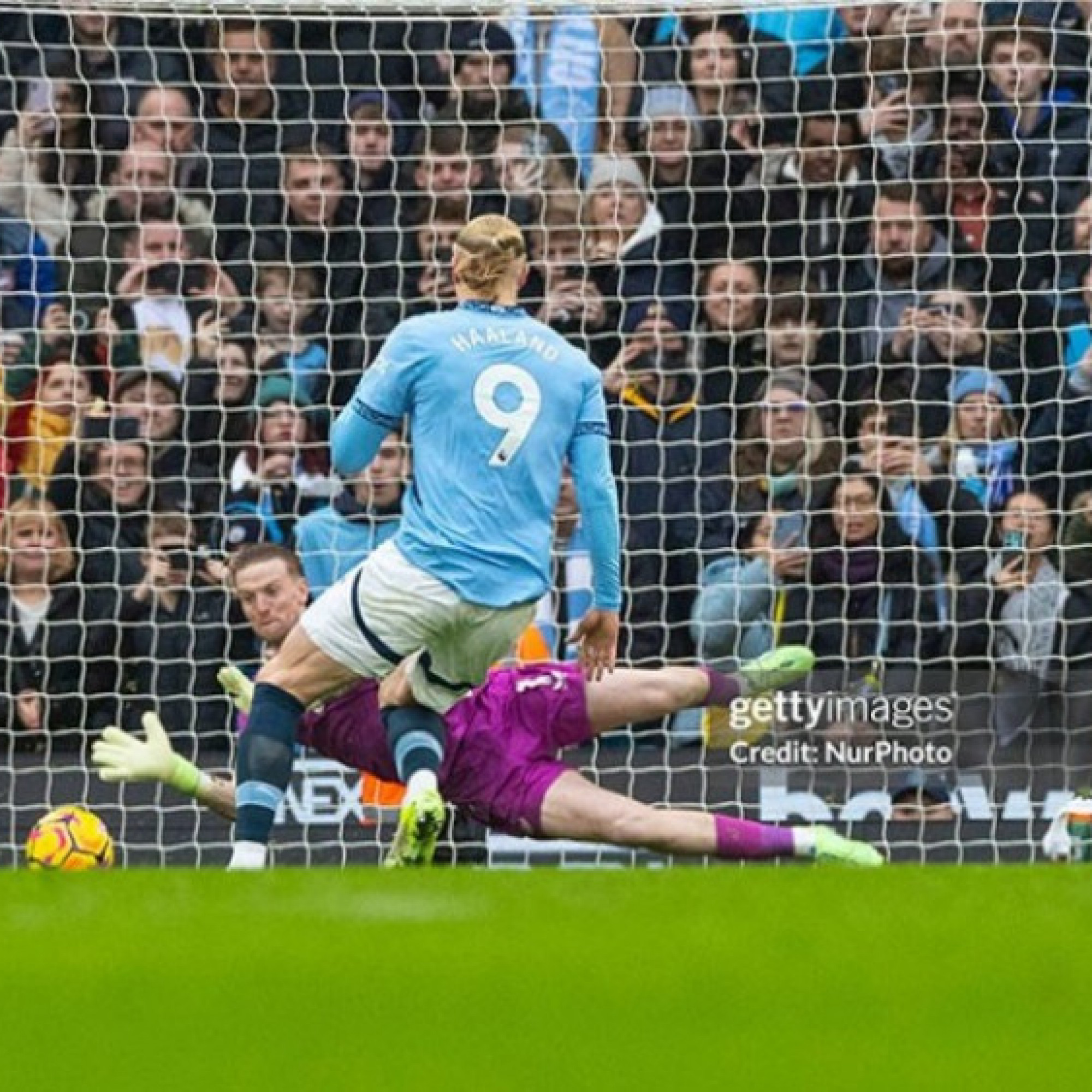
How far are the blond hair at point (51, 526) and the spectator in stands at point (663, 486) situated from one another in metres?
2.02

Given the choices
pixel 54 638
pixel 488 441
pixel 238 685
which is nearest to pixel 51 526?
pixel 54 638

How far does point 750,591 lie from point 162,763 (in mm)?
2807

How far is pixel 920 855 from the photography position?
9.27m

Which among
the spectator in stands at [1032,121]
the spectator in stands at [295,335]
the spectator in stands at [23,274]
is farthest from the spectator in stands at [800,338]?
the spectator in stands at [23,274]

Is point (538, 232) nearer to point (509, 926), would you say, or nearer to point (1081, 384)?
point (1081, 384)

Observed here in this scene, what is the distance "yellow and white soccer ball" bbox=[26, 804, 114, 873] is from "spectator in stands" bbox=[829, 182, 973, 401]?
3512mm

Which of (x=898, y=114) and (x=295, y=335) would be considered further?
(x=898, y=114)

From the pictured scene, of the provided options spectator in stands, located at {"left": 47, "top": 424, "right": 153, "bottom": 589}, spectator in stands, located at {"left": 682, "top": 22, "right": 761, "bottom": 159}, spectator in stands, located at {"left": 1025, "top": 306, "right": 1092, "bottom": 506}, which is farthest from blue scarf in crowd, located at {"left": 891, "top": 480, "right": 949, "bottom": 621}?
spectator in stands, located at {"left": 47, "top": 424, "right": 153, "bottom": 589}

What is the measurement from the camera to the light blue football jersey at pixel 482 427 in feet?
22.7

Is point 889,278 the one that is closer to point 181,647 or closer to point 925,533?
point 925,533

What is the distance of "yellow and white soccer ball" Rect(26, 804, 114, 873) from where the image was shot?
7906 millimetres

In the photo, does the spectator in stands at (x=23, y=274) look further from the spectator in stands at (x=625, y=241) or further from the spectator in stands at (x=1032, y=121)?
the spectator in stands at (x=1032, y=121)

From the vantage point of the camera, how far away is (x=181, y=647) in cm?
983

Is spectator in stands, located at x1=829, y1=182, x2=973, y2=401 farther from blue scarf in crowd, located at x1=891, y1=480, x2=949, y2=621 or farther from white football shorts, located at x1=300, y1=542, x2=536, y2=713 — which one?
white football shorts, located at x1=300, y1=542, x2=536, y2=713
